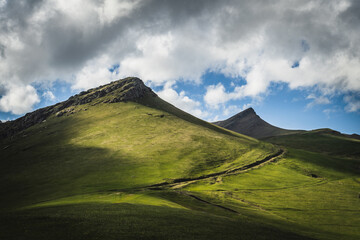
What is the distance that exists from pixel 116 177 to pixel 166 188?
66.6ft

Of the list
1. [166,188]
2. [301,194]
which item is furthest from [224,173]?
[166,188]

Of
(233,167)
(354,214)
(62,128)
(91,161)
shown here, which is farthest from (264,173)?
(62,128)

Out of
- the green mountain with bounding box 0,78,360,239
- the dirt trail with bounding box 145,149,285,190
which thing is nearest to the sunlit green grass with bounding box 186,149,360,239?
the green mountain with bounding box 0,78,360,239

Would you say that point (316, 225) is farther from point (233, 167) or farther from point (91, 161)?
point (91, 161)

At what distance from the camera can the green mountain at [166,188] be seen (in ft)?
94.9

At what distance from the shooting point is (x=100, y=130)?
5694 inches

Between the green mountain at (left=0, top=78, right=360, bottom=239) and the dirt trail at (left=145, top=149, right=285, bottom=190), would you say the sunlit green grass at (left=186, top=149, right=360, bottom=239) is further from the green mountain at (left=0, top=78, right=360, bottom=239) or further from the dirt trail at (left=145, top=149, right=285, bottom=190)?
the dirt trail at (left=145, top=149, right=285, bottom=190)

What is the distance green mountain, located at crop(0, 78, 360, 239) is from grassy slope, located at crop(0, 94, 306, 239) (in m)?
0.27

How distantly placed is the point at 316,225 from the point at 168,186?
43.3 metres

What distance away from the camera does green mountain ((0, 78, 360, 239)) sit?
28.9 m

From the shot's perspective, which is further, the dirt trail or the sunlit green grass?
the dirt trail

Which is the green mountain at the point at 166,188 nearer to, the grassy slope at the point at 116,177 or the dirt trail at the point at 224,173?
the grassy slope at the point at 116,177

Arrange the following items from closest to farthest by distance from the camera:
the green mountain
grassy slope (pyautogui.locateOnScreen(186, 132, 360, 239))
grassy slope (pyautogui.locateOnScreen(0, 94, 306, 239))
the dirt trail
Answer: grassy slope (pyautogui.locateOnScreen(0, 94, 306, 239)), the green mountain, grassy slope (pyautogui.locateOnScreen(186, 132, 360, 239)), the dirt trail

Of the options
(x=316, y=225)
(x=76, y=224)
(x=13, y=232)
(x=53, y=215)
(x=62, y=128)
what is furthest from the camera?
(x=62, y=128)
